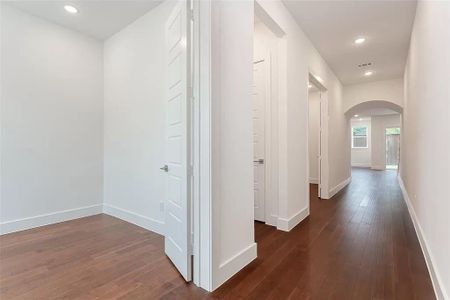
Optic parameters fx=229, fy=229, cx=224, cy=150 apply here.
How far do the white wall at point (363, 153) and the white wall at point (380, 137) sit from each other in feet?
1.52

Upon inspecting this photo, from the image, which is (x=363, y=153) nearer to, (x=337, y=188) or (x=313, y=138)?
(x=313, y=138)

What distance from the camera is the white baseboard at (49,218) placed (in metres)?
3.02

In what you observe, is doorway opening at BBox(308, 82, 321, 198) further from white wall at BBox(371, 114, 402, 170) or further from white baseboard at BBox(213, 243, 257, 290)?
white wall at BBox(371, 114, 402, 170)

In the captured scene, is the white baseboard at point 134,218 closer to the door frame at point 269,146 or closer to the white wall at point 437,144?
the door frame at point 269,146

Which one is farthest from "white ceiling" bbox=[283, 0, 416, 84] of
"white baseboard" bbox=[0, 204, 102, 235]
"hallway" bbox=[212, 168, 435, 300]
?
"white baseboard" bbox=[0, 204, 102, 235]

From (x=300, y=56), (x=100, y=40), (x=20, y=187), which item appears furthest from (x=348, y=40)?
(x=20, y=187)

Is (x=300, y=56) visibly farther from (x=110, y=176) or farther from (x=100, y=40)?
(x=110, y=176)

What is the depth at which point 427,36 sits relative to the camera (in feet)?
7.88

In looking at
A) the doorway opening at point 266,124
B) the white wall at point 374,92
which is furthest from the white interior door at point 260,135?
the white wall at point 374,92

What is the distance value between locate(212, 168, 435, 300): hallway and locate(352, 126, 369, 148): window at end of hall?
11.1 metres

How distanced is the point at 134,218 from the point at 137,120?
1466 mm

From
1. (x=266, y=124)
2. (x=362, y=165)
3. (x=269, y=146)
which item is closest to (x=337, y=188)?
(x=269, y=146)

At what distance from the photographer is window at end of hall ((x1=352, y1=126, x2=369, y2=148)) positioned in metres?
13.4

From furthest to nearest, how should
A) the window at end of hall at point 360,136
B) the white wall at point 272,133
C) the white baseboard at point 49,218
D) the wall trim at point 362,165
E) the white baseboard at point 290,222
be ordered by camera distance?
1. the window at end of hall at point 360,136
2. the wall trim at point 362,165
3. the white wall at point 272,133
4. the white baseboard at point 290,222
5. the white baseboard at point 49,218
